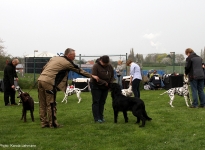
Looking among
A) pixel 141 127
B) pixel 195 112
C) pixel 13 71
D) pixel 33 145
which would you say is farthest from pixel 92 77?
pixel 13 71

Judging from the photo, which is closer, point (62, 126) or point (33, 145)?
point (33, 145)

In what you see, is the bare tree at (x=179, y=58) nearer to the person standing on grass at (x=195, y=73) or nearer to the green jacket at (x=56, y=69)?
the person standing on grass at (x=195, y=73)

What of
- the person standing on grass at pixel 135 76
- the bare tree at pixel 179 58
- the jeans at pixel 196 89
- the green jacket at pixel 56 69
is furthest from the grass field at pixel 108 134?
the bare tree at pixel 179 58

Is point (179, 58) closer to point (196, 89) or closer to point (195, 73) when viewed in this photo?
point (196, 89)

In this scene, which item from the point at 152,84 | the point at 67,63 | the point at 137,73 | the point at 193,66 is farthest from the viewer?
the point at 152,84

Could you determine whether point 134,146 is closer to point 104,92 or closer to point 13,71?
point 104,92

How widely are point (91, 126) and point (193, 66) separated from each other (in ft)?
14.7

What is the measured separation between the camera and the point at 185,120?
8039mm

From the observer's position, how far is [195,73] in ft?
33.3

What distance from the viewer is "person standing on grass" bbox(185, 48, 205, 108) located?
1016 cm

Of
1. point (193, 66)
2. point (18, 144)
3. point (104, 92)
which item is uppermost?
point (193, 66)

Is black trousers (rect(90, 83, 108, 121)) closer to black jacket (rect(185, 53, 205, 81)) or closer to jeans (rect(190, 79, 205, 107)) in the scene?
black jacket (rect(185, 53, 205, 81))

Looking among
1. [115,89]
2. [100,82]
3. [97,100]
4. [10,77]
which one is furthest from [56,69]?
[10,77]

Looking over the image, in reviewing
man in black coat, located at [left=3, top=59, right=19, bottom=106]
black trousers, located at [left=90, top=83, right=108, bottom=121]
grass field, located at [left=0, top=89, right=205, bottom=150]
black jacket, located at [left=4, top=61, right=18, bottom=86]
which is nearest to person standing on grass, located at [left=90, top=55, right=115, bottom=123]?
black trousers, located at [left=90, top=83, right=108, bottom=121]
